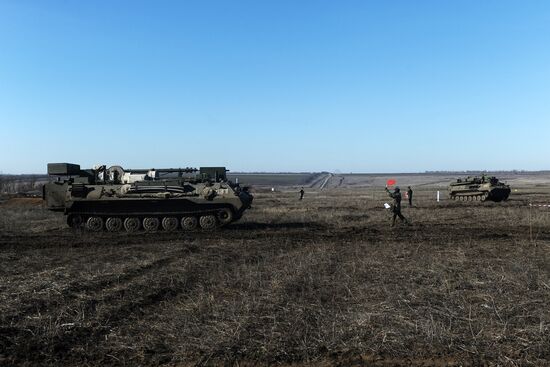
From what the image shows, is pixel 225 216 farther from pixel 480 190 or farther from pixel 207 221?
pixel 480 190

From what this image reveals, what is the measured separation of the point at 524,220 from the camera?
23.8m

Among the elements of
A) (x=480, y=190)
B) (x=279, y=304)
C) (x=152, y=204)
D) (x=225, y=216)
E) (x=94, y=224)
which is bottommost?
(x=94, y=224)

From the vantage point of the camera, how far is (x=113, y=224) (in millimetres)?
22141

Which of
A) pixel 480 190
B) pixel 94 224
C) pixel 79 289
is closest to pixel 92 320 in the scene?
pixel 79 289

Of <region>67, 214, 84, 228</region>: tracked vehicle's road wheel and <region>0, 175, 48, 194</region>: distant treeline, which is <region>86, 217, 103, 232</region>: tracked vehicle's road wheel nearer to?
<region>67, 214, 84, 228</region>: tracked vehicle's road wheel

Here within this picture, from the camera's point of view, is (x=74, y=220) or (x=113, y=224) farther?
(x=74, y=220)

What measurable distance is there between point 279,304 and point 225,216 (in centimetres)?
1454

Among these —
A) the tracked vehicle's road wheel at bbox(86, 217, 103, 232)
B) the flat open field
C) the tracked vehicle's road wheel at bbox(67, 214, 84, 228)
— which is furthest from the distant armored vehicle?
the tracked vehicle's road wheel at bbox(67, 214, 84, 228)

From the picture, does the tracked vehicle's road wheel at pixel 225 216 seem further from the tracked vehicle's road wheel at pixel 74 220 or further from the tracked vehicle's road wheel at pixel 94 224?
the tracked vehicle's road wheel at pixel 74 220

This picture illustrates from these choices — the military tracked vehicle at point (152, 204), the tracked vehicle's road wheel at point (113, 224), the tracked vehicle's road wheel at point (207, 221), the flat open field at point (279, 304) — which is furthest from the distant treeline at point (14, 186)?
the flat open field at point (279, 304)

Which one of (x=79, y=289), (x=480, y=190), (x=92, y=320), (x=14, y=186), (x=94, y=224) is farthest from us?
(x=14, y=186)

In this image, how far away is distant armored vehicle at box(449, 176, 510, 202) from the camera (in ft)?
127

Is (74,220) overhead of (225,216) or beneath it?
Result: beneath

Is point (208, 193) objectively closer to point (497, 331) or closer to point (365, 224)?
point (365, 224)
